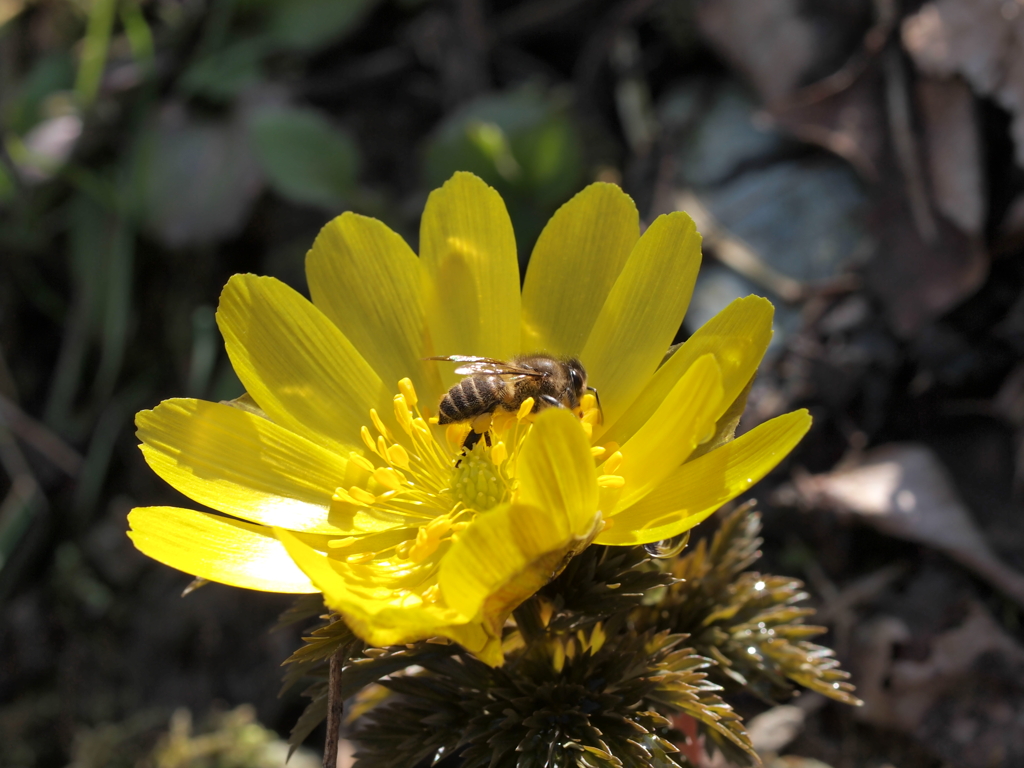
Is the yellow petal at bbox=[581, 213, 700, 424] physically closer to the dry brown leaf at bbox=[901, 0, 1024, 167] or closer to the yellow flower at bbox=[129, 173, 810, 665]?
the yellow flower at bbox=[129, 173, 810, 665]

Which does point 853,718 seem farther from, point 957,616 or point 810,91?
point 810,91

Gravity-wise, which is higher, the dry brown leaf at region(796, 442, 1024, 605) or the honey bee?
the honey bee

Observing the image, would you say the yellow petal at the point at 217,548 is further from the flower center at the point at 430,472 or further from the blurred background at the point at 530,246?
the blurred background at the point at 530,246

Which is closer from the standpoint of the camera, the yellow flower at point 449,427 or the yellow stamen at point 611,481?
the yellow flower at point 449,427

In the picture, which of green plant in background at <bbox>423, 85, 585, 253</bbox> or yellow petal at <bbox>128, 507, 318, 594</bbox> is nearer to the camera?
yellow petal at <bbox>128, 507, 318, 594</bbox>

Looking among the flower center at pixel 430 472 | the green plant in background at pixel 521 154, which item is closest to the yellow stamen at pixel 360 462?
the flower center at pixel 430 472

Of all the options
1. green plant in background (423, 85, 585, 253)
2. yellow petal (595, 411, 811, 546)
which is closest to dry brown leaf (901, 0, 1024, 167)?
green plant in background (423, 85, 585, 253)

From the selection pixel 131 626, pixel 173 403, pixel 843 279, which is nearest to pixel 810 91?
pixel 843 279
